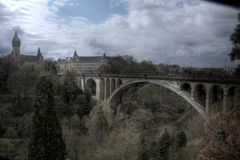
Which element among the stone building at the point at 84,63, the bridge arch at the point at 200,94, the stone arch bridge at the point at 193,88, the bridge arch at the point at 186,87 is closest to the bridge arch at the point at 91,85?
the stone arch bridge at the point at 193,88

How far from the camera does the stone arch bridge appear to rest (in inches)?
690

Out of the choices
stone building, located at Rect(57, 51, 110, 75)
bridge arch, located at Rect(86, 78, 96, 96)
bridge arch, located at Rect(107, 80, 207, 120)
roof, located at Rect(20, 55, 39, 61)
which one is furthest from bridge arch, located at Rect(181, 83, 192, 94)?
roof, located at Rect(20, 55, 39, 61)

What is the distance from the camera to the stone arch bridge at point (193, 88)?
17531 millimetres

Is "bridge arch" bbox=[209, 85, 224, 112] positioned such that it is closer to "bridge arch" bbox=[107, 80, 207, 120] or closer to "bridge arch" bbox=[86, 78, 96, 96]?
"bridge arch" bbox=[107, 80, 207, 120]

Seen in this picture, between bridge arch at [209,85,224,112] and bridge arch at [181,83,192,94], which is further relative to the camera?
bridge arch at [181,83,192,94]

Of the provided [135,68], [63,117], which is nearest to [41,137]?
[63,117]

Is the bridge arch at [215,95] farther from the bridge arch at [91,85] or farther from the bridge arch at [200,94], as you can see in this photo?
the bridge arch at [91,85]

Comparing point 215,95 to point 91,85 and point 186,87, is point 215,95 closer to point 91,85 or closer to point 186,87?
point 186,87

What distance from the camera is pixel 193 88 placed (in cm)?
2102

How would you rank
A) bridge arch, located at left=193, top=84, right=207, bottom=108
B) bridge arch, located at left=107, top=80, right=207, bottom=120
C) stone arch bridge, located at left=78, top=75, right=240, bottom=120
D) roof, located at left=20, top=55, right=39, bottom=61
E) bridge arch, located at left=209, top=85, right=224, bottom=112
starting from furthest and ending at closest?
roof, located at left=20, top=55, right=39, bottom=61 → bridge arch, located at left=193, top=84, right=207, bottom=108 → bridge arch, located at left=107, top=80, right=207, bottom=120 → bridge arch, located at left=209, top=85, right=224, bottom=112 → stone arch bridge, located at left=78, top=75, right=240, bottom=120

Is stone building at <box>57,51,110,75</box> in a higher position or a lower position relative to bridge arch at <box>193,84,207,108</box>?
higher

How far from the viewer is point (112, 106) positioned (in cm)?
3362

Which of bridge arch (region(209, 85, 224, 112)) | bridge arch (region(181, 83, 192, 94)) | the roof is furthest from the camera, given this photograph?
the roof

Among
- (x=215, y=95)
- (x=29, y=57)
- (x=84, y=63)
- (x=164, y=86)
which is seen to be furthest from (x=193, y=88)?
(x=84, y=63)
